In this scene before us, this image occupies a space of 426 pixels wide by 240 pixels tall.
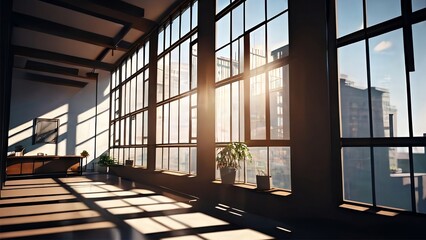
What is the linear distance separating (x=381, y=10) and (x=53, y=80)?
45.8 ft

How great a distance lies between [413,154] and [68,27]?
9.82m

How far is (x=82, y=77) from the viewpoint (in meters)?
13.2

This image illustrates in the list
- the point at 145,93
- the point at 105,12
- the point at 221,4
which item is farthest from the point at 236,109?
the point at 145,93

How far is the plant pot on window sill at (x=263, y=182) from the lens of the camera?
4.36 metres

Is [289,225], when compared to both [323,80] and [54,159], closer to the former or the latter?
[323,80]

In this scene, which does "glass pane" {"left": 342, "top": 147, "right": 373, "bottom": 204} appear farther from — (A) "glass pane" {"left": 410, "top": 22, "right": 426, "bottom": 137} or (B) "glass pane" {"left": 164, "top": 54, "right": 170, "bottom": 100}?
(B) "glass pane" {"left": 164, "top": 54, "right": 170, "bottom": 100}

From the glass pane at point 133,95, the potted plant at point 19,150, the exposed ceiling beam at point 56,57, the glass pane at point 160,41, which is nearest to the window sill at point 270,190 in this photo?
the glass pane at point 160,41

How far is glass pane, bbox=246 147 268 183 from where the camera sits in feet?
15.4

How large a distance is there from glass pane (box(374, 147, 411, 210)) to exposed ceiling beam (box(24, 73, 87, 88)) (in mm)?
13732

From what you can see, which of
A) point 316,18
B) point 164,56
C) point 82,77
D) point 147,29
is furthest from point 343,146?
point 82,77

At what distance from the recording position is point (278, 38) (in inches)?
179

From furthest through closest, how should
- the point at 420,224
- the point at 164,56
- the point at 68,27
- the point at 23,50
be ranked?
the point at 23,50 < the point at 68,27 < the point at 164,56 < the point at 420,224

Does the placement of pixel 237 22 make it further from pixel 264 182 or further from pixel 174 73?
pixel 264 182

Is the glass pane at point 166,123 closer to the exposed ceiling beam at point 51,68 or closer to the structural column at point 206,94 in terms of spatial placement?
the structural column at point 206,94
